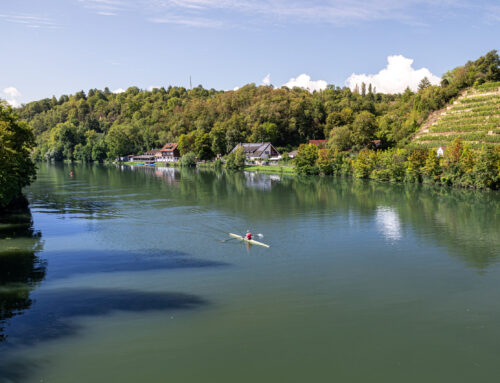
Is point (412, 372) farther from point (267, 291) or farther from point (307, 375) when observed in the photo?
point (267, 291)

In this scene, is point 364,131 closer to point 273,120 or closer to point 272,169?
point 272,169

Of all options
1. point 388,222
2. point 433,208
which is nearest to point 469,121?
point 433,208

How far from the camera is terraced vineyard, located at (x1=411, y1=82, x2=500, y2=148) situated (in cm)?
6462

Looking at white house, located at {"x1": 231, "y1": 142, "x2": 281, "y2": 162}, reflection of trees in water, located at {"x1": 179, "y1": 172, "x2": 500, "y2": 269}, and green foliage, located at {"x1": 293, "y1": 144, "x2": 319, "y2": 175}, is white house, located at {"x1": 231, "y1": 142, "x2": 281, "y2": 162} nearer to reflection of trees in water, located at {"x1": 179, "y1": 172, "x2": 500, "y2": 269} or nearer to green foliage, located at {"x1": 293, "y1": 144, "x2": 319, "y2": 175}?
green foliage, located at {"x1": 293, "y1": 144, "x2": 319, "y2": 175}

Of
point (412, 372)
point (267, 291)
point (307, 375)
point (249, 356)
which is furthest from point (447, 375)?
point (267, 291)

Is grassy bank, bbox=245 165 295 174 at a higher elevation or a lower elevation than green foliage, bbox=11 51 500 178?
lower

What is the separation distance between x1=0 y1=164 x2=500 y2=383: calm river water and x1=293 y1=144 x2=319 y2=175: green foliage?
142 ft

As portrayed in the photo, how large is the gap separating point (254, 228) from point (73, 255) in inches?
544

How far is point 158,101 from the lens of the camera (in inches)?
6993

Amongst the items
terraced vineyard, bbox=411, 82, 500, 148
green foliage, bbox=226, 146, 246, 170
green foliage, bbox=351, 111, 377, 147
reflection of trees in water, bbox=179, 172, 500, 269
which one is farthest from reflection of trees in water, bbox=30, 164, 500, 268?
green foliage, bbox=226, 146, 246, 170

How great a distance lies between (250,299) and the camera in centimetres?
1816

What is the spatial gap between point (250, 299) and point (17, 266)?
14593 mm

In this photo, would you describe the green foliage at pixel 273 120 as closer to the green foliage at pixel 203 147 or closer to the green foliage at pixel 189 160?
the green foliage at pixel 203 147

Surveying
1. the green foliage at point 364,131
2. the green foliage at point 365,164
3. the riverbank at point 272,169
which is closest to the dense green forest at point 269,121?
the green foliage at point 364,131
